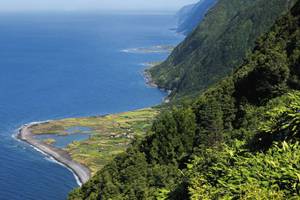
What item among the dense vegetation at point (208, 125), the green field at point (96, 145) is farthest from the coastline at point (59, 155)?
the dense vegetation at point (208, 125)

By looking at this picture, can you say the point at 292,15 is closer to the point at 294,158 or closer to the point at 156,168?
the point at 156,168

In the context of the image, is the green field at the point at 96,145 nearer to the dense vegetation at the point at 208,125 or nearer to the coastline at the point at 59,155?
the coastline at the point at 59,155

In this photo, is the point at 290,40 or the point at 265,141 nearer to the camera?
the point at 265,141

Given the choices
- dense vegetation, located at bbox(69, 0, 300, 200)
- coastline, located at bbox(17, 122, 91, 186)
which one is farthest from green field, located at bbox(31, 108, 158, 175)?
dense vegetation, located at bbox(69, 0, 300, 200)

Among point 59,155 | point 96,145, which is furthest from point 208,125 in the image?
point 96,145

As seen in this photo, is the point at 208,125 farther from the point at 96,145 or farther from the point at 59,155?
the point at 96,145

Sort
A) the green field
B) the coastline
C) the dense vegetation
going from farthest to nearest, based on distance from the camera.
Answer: the green field, the coastline, the dense vegetation

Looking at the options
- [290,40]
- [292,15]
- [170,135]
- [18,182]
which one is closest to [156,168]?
[170,135]

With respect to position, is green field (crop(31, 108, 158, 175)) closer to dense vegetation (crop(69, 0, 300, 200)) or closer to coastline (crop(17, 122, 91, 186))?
coastline (crop(17, 122, 91, 186))

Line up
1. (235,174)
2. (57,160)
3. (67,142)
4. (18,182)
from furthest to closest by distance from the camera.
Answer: (67,142)
(57,160)
(18,182)
(235,174)
